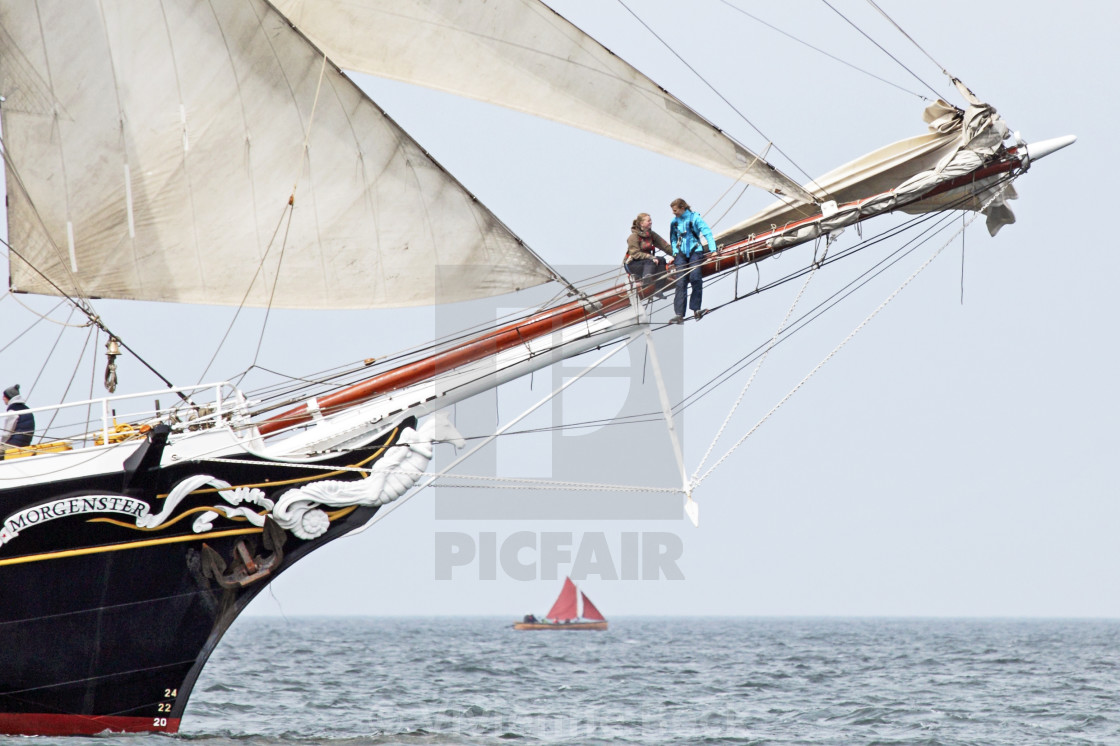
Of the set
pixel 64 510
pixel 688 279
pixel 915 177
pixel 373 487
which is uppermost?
pixel 915 177

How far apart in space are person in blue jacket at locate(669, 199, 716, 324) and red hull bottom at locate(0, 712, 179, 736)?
8457 mm

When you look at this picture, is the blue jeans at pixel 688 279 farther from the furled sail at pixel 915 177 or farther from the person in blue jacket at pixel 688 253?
the furled sail at pixel 915 177

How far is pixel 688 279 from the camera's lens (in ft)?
56.2

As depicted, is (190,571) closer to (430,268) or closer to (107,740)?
(107,740)

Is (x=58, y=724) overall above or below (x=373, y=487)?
below

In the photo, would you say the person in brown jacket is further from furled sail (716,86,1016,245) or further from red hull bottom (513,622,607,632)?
red hull bottom (513,622,607,632)

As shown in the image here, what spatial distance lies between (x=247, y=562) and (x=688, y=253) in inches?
265

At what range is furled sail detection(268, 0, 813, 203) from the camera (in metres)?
16.7

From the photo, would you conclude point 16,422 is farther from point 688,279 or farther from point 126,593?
point 688,279

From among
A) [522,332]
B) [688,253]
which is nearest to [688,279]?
[688,253]

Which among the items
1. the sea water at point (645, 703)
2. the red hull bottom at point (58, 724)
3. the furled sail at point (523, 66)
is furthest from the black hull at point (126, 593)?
the furled sail at point (523, 66)

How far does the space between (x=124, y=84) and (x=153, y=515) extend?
581 cm

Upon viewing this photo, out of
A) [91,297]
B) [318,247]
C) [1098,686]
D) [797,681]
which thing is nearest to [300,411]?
[318,247]

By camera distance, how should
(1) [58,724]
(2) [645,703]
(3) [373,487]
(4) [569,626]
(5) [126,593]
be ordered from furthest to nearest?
(4) [569,626] < (2) [645,703] < (3) [373,487] < (1) [58,724] < (5) [126,593]
